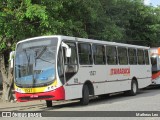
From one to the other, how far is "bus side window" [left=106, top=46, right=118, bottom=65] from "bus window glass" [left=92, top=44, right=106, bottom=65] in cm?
57

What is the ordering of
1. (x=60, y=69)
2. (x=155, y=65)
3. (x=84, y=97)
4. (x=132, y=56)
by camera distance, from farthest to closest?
(x=155, y=65) < (x=132, y=56) < (x=84, y=97) < (x=60, y=69)

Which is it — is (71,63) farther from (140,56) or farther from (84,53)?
(140,56)

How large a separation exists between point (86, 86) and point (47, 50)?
2794 millimetres

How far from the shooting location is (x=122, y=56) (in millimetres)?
22406

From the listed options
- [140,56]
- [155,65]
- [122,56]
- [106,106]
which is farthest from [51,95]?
[155,65]

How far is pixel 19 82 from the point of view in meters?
16.8

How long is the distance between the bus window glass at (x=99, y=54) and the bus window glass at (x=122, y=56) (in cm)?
223

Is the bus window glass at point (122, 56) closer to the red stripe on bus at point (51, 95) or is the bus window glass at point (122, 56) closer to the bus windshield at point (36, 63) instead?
the bus windshield at point (36, 63)

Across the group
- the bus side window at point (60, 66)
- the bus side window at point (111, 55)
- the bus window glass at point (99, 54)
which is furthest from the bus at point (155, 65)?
the bus side window at point (60, 66)

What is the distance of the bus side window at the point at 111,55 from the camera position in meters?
20.5

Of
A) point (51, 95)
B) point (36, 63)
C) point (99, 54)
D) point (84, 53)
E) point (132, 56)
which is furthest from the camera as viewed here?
point (132, 56)

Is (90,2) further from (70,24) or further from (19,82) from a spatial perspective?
(19,82)

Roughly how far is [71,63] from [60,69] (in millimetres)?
961

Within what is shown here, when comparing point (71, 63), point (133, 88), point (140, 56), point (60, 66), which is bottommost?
point (133, 88)
